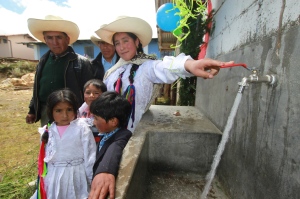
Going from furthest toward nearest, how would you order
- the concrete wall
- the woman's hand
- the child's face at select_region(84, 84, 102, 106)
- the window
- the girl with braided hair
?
1. the window
2. the child's face at select_region(84, 84, 102, 106)
3. the girl with braided hair
4. the woman's hand
5. the concrete wall

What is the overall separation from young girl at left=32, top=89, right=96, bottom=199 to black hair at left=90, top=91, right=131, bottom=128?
28cm

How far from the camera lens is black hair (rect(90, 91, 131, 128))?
5.63 feet

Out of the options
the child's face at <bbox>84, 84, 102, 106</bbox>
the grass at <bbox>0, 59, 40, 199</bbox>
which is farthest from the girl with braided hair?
the grass at <bbox>0, 59, 40, 199</bbox>

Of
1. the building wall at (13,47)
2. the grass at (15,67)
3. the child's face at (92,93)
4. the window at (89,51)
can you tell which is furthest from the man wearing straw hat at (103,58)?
the building wall at (13,47)

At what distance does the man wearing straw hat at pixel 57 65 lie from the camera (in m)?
2.81

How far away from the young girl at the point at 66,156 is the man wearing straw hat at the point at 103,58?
1.39 m

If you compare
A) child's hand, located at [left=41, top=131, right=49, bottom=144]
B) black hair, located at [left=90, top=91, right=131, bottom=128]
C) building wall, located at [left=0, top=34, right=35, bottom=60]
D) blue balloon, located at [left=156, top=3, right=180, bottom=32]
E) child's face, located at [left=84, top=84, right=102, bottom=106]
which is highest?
building wall, located at [left=0, top=34, right=35, bottom=60]

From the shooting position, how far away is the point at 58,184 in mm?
1741

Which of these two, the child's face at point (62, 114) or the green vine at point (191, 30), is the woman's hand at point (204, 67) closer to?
the child's face at point (62, 114)

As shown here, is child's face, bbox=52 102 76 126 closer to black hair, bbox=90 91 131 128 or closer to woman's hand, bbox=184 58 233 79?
black hair, bbox=90 91 131 128

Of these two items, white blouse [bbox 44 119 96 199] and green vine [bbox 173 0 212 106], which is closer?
white blouse [bbox 44 119 96 199]

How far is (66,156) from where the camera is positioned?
1785 millimetres

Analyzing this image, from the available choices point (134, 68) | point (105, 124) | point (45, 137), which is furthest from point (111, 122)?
point (134, 68)

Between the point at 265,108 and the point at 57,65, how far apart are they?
279cm
